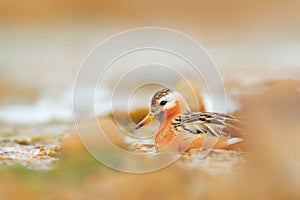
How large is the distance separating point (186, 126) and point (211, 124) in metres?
0.07

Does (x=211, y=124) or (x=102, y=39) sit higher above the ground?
(x=102, y=39)

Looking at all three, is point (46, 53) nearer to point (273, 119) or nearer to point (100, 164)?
point (100, 164)

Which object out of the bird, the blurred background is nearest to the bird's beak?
the bird

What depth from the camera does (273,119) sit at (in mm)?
1239

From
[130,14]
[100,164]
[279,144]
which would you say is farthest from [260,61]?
[100,164]

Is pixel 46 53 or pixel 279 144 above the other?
pixel 46 53

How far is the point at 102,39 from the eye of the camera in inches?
49.9

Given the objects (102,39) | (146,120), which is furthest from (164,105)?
(102,39)

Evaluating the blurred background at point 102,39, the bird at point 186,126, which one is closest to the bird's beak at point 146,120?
the bird at point 186,126

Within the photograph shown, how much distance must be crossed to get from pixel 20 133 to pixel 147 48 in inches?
17.5

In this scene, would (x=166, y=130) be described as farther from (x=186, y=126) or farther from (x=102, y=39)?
(x=102, y=39)

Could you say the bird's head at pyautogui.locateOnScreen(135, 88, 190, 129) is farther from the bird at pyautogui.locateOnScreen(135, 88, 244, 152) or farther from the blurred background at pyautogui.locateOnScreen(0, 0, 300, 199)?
the blurred background at pyautogui.locateOnScreen(0, 0, 300, 199)

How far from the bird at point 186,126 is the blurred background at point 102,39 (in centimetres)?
5

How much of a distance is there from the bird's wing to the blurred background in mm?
46
